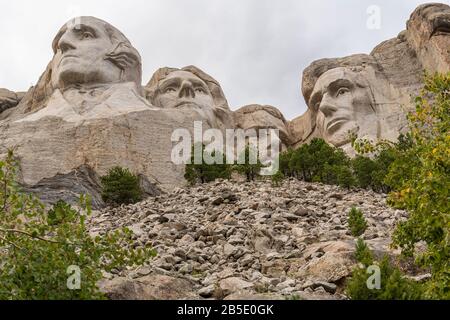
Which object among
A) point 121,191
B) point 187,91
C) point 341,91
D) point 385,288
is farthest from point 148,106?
point 385,288

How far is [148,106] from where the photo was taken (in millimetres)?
33562

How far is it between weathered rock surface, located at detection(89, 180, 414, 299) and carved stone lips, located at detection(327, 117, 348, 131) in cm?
1557

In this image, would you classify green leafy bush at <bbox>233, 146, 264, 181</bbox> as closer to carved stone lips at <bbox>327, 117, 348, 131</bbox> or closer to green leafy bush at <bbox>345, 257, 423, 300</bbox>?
carved stone lips at <bbox>327, 117, 348, 131</bbox>

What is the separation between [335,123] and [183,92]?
7.53 meters

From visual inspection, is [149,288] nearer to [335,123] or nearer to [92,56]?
[92,56]

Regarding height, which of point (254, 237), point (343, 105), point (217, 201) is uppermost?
point (343, 105)

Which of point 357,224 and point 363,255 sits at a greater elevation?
point 357,224

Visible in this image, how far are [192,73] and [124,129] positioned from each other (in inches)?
433

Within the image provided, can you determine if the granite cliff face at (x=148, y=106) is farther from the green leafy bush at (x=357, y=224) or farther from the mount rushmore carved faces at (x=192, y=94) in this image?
the green leafy bush at (x=357, y=224)

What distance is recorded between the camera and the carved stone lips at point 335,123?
38.2 metres

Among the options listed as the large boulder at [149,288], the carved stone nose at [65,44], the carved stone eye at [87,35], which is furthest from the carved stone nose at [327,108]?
the large boulder at [149,288]

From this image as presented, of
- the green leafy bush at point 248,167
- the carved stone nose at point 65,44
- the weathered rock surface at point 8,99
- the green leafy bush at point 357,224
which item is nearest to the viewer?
the green leafy bush at point 357,224
